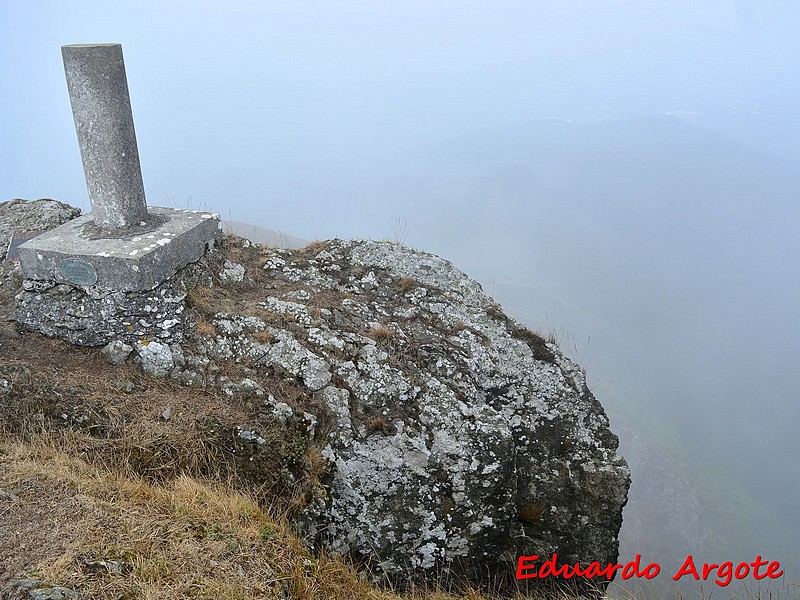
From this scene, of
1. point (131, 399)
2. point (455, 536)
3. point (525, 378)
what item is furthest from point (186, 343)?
point (525, 378)

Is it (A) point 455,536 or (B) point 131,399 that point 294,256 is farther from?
(A) point 455,536

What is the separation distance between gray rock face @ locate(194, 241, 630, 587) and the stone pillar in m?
2.48

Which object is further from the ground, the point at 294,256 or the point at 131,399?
the point at 294,256

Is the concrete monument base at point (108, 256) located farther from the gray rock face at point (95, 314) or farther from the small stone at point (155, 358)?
the small stone at point (155, 358)

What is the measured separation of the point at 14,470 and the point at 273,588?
9.07ft

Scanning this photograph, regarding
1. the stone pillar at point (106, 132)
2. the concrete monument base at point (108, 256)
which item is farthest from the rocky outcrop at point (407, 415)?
the stone pillar at point (106, 132)

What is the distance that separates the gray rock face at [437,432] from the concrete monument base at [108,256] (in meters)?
1.21

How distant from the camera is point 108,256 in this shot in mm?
7406

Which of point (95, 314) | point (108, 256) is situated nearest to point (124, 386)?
point (95, 314)

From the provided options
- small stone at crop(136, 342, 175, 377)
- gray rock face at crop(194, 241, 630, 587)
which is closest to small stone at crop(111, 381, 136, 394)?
small stone at crop(136, 342, 175, 377)

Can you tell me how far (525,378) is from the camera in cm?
878

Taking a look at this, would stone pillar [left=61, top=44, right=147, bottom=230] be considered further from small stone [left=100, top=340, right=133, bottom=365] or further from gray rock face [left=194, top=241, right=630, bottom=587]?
gray rock face [left=194, top=241, right=630, bottom=587]

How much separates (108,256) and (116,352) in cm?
133

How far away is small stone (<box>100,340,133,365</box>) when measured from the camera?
7051 millimetres
